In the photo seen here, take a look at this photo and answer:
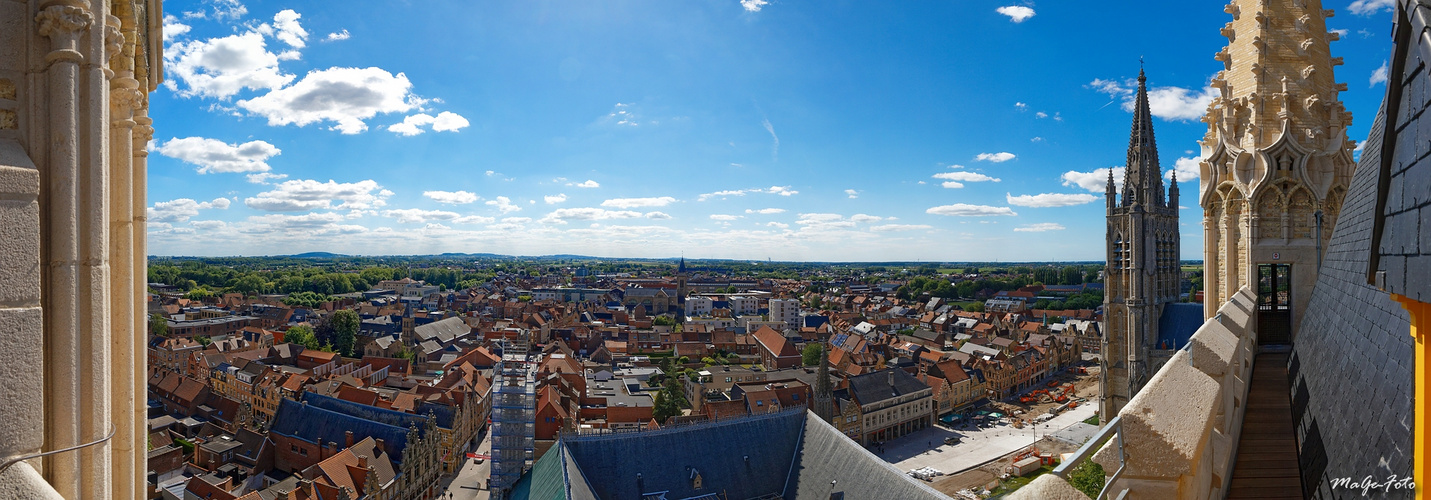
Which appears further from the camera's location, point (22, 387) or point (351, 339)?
point (351, 339)

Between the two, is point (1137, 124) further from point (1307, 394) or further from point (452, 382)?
point (452, 382)

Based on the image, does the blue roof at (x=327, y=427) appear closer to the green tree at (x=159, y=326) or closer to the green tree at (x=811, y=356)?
the green tree at (x=811, y=356)

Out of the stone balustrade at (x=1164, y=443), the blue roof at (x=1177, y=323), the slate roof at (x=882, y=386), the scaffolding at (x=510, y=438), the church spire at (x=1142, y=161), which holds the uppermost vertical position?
the church spire at (x=1142, y=161)

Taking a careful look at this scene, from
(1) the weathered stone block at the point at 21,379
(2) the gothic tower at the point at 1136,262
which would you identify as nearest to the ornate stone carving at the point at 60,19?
(1) the weathered stone block at the point at 21,379

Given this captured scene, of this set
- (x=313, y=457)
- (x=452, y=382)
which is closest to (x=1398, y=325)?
(x=313, y=457)

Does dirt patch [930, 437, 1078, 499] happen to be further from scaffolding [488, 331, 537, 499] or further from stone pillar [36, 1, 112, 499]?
stone pillar [36, 1, 112, 499]
